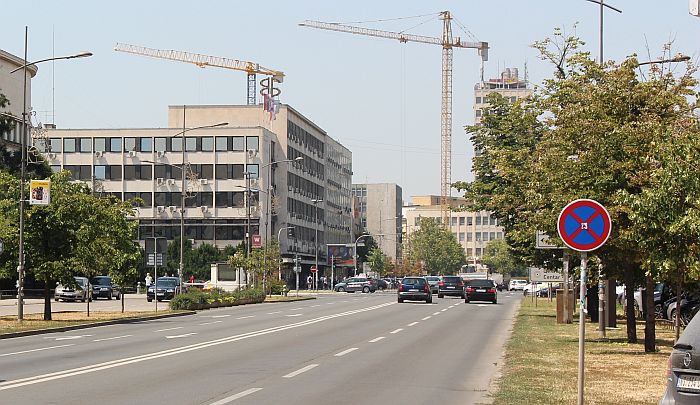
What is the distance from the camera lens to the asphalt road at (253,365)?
15.2m

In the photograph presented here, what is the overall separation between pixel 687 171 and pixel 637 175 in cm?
399

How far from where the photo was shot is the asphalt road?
49.9 feet

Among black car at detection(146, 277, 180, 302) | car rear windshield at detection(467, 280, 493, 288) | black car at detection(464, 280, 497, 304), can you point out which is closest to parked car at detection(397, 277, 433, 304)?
black car at detection(464, 280, 497, 304)

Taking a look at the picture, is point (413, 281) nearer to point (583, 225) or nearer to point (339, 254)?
point (583, 225)

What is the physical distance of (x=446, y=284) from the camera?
85.2 m

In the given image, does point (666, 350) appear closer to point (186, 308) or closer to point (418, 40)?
point (186, 308)

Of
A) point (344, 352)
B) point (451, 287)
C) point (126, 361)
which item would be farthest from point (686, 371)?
point (451, 287)

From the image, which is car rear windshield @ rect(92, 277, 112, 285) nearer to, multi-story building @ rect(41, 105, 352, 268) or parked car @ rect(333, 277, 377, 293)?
multi-story building @ rect(41, 105, 352, 268)

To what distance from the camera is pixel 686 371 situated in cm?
966

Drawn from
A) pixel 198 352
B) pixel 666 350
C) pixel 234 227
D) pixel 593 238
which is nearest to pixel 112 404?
pixel 593 238

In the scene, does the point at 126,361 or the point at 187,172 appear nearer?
the point at 126,361

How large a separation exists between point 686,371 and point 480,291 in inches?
2335

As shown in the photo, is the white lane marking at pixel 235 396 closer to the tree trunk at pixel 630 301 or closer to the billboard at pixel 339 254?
the tree trunk at pixel 630 301

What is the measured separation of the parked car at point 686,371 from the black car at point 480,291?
59.0m
